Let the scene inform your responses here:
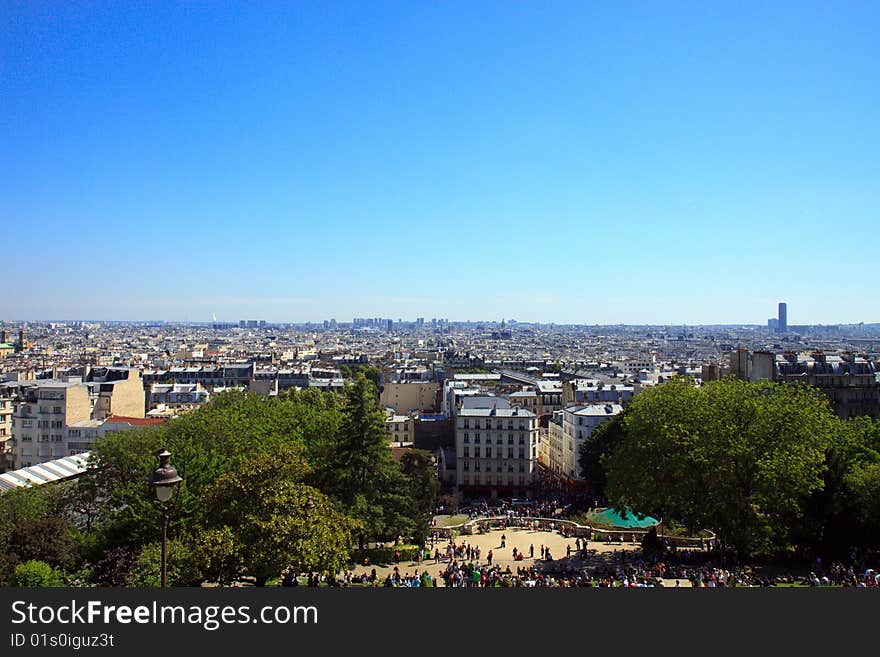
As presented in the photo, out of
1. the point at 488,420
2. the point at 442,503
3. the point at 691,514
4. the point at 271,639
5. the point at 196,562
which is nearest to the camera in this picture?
the point at 271,639

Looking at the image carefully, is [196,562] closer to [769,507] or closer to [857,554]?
[769,507]

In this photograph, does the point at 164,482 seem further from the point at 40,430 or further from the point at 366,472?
the point at 40,430

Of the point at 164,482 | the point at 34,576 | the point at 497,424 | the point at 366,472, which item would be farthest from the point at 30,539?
the point at 497,424

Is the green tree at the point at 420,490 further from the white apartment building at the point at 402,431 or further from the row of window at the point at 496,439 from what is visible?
the white apartment building at the point at 402,431

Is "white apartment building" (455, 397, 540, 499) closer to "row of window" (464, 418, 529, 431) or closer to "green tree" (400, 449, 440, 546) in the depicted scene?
"row of window" (464, 418, 529, 431)

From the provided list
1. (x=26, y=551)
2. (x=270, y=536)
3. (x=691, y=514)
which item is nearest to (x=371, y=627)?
(x=270, y=536)

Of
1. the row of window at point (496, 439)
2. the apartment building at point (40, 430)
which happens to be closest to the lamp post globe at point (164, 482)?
the row of window at point (496, 439)
